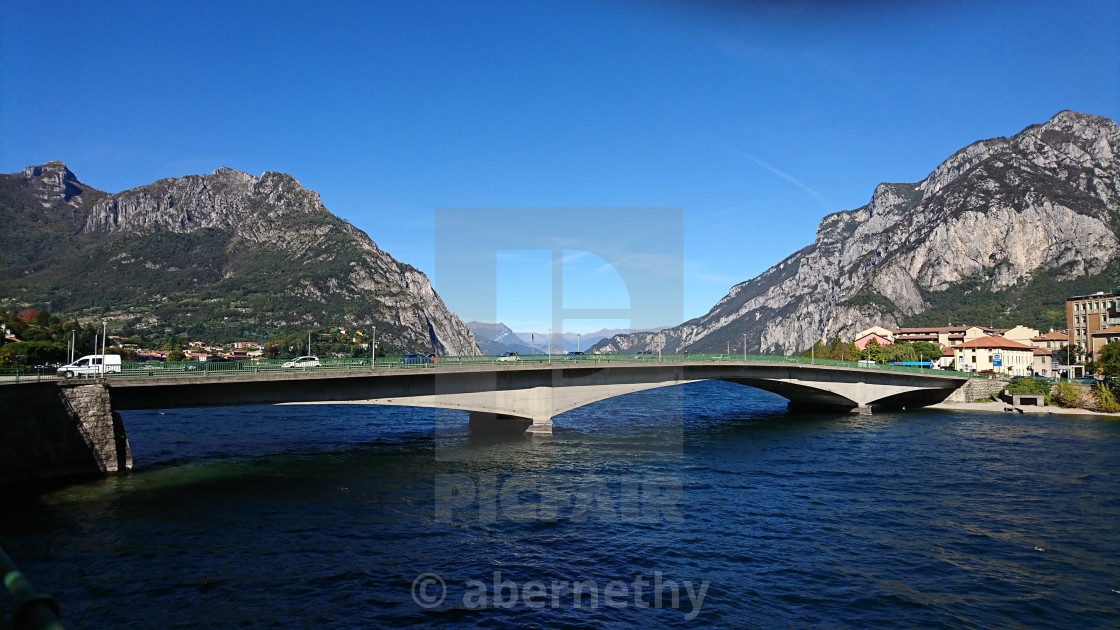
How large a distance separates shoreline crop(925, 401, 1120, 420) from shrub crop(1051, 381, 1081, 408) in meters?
1.41

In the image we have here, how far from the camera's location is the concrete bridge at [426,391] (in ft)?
111

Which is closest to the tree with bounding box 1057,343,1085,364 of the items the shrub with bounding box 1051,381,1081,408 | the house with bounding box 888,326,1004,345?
the house with bounding box 888,326,1004,345

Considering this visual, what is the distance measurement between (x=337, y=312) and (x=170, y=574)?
17527 cm

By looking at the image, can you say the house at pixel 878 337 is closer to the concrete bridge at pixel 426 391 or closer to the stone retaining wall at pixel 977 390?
the stone retaining wall at pixel 977 390

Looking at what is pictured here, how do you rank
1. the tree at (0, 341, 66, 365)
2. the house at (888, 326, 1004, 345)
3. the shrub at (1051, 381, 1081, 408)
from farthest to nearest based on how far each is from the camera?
the house at (888, 326, 1004, 345), the tree at (0, 341, 66, 365), the shrub at (1051, 381, 1081, 408)

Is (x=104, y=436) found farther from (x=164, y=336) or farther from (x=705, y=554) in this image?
(x=164, y=336)

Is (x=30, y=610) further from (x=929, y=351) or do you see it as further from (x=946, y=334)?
(x=946, y=334)

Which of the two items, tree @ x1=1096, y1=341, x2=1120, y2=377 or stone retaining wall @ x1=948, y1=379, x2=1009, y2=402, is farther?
stone retaining wall @ x1=948, y1=379, x2=1009, y2=402

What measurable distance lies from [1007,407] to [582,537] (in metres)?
69.2

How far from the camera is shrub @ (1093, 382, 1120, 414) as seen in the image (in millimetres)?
68938

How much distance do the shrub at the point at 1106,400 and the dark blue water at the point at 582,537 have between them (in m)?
30.1

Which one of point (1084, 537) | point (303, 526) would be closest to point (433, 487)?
point (303, 526)

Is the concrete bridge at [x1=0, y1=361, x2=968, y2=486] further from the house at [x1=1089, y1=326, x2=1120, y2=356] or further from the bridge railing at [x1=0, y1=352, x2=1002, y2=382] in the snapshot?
the house at [x1=1089, y1=326, x2=1120, y2=356]

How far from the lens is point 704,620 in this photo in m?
18.5
